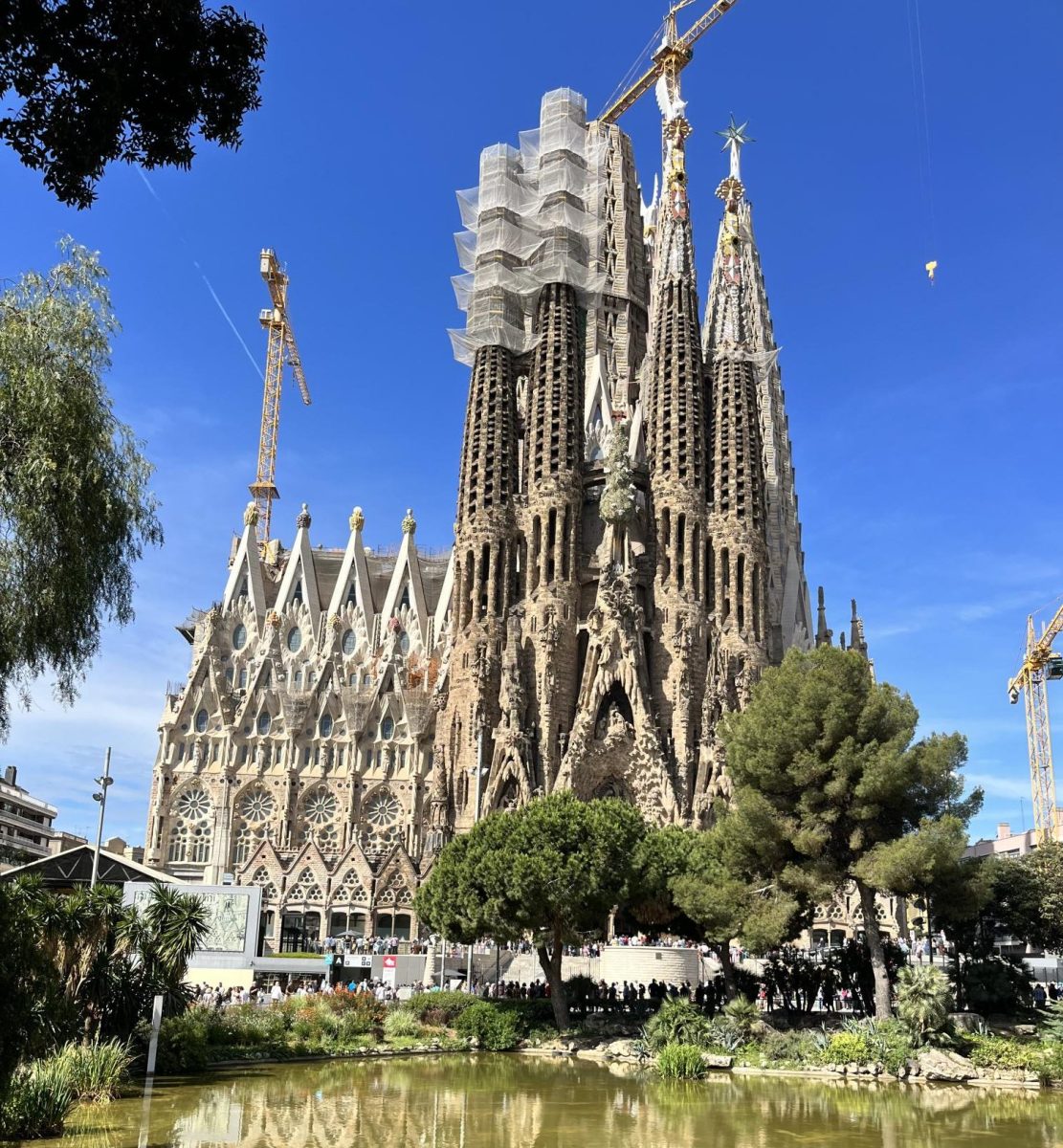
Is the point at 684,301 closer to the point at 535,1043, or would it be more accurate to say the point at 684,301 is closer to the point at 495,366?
the point at 495,366

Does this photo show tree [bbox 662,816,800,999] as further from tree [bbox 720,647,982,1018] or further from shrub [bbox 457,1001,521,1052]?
shrub [bbox 457,1001,521,1052]

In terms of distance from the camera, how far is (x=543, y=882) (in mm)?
31938

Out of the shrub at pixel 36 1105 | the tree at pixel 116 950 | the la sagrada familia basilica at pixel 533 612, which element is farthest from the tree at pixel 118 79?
the la sagrada familia basilica at pixel 533 612

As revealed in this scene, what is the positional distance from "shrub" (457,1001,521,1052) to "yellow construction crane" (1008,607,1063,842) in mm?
77053

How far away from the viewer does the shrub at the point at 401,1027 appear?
101ft

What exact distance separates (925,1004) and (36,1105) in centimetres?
1971

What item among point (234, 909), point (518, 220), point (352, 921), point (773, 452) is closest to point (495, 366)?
point (518, 220)

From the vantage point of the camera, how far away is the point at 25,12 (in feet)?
32.6

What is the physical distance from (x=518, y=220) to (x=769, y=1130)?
6261cm

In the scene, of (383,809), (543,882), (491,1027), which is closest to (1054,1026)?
(543,882)

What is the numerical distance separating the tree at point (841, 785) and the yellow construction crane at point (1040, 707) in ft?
A: 231

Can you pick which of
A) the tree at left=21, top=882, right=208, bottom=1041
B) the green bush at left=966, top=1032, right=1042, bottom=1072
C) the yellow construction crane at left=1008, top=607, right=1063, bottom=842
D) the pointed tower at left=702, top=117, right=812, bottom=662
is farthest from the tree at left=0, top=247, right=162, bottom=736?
the yellow construction crane at left=1008, top=607, right=1063, bottom=842

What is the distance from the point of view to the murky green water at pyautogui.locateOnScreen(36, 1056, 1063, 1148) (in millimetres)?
18500

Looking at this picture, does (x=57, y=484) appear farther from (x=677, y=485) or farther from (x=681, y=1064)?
(x=677, y=485)
